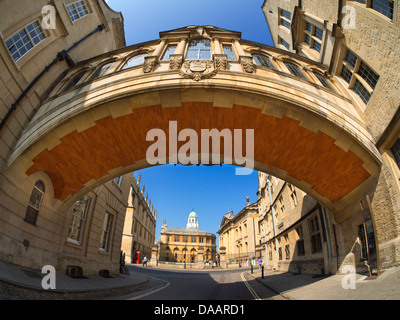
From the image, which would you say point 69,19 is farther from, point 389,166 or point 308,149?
point 389,166

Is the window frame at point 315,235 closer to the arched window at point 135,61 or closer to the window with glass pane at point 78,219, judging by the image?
the arched window at point 135,61

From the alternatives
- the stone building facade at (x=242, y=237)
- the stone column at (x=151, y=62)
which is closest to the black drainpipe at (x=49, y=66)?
the stone column at (x=151, y=62)

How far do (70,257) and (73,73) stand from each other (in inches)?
367

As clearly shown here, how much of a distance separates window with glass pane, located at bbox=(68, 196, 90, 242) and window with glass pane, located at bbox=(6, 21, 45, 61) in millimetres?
7418

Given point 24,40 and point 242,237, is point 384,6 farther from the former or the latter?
point 242,237

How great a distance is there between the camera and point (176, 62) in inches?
313

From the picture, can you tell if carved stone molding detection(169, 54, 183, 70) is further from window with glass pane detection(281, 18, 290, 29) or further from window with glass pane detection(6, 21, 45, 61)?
window with glass pane detection(281, 18, 290, 29)

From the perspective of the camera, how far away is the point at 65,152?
8.16m

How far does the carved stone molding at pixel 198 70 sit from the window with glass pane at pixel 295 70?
436 centimetres

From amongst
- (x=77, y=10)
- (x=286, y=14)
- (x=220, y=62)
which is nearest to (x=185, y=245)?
(x=286, y=14)

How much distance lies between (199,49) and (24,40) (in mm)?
7614

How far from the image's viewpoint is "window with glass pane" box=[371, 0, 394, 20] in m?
6.53

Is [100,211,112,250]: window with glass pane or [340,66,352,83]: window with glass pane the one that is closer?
[340,66,352,83]: window with glass pane

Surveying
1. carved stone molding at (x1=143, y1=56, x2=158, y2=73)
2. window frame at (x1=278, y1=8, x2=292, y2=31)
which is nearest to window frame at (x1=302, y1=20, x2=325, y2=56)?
window frame at (x1=278, y1=8, x2=292, y2=31)
